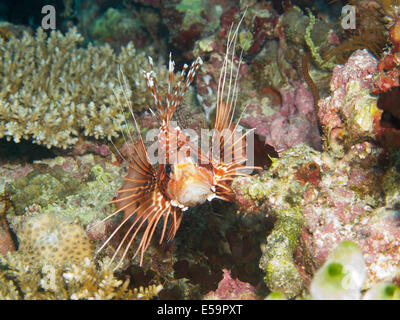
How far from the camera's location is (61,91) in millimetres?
6195

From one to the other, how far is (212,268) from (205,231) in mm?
495

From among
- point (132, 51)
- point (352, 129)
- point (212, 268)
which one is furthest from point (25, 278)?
point (132, 51)

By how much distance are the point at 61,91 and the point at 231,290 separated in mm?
5055

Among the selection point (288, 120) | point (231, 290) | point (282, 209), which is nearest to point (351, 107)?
point (282, 209)

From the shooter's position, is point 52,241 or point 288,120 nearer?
point 52,241

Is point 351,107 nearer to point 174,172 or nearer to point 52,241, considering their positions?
point 174,172

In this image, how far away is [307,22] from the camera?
19.8ft

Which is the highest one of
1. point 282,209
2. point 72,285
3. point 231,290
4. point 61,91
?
A: point 61,91

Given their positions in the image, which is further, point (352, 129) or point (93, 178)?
point (93, 178)

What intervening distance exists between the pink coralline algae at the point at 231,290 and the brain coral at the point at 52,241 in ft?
5.54

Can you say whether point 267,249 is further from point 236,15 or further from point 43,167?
point 236,15

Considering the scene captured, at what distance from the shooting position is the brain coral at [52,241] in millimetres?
3738

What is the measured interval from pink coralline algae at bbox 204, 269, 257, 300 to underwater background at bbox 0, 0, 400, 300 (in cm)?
1

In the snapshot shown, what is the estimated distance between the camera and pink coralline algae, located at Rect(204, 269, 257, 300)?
368cm
